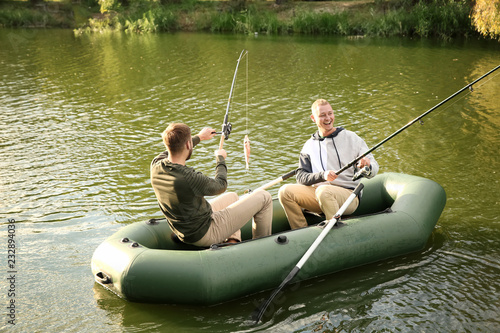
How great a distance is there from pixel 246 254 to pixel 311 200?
980 millimetres

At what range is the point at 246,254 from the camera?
14.2 ft

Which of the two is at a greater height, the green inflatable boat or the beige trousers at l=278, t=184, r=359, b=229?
the beige trousers at l=278, t=184, r=359, b=229

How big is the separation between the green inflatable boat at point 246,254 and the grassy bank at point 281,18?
13.8 metres

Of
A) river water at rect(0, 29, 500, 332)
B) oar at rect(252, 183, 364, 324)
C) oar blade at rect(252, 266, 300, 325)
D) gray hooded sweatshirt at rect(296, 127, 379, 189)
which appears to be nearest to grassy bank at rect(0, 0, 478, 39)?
river water at rect(0, 29, 500, 332)

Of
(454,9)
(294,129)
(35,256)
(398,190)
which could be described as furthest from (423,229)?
(454,9)

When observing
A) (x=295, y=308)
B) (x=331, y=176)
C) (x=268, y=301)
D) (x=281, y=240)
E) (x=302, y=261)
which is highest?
(x=331, y=176)

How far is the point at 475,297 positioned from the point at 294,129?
5.06 metres

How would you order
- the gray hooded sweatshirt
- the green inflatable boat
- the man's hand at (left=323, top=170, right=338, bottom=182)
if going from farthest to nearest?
the gray hooded sweatshirt < the man's hand at (left=323, top=170, right=338, bottom=182) < the green inflatable boat

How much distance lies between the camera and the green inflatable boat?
417 cm

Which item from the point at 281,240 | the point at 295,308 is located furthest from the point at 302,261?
the point at 295,308

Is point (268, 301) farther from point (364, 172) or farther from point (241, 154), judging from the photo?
point (241, 154)

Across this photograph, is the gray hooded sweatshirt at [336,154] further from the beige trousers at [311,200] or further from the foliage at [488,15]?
the foliage at [488,15]

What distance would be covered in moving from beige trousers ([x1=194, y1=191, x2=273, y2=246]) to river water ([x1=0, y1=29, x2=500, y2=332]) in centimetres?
55

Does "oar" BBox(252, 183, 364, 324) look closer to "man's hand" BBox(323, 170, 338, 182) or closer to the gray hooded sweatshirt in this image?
"man's hand" BBox(323, 170, 338, 182)
